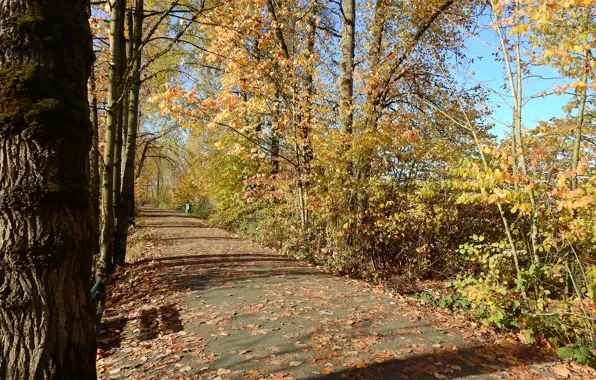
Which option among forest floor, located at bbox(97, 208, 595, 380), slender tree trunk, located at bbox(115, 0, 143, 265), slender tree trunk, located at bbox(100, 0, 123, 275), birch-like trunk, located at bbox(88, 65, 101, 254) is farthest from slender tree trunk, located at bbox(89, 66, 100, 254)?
forest floor, located at bbox(97, 208, 595, 380)

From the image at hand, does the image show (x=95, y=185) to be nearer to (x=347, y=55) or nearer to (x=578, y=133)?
(x=347, y=55)

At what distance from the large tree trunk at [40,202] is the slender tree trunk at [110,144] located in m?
4.65

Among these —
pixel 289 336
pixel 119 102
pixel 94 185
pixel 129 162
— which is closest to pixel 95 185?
pixel 94 185

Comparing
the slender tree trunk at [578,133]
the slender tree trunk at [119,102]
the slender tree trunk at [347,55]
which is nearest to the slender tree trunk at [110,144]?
the slender tree trunk at [119,102]

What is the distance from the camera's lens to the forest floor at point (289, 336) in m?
4.16

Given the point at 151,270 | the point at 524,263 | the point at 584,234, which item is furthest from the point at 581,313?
the point at 151,270

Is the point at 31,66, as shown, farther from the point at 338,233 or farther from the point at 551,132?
the point at 338,233

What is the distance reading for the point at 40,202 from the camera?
2.30 meters

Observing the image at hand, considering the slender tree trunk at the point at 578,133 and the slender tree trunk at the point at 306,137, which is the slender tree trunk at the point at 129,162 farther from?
the slender tree trunk at the point at 578,133

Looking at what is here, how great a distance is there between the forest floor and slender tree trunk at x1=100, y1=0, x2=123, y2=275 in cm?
90

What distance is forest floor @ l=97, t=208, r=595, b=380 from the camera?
4156mm

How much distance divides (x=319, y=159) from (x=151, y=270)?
4.87 m

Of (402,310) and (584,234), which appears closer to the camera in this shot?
(584,234)

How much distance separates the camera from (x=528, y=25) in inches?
188
